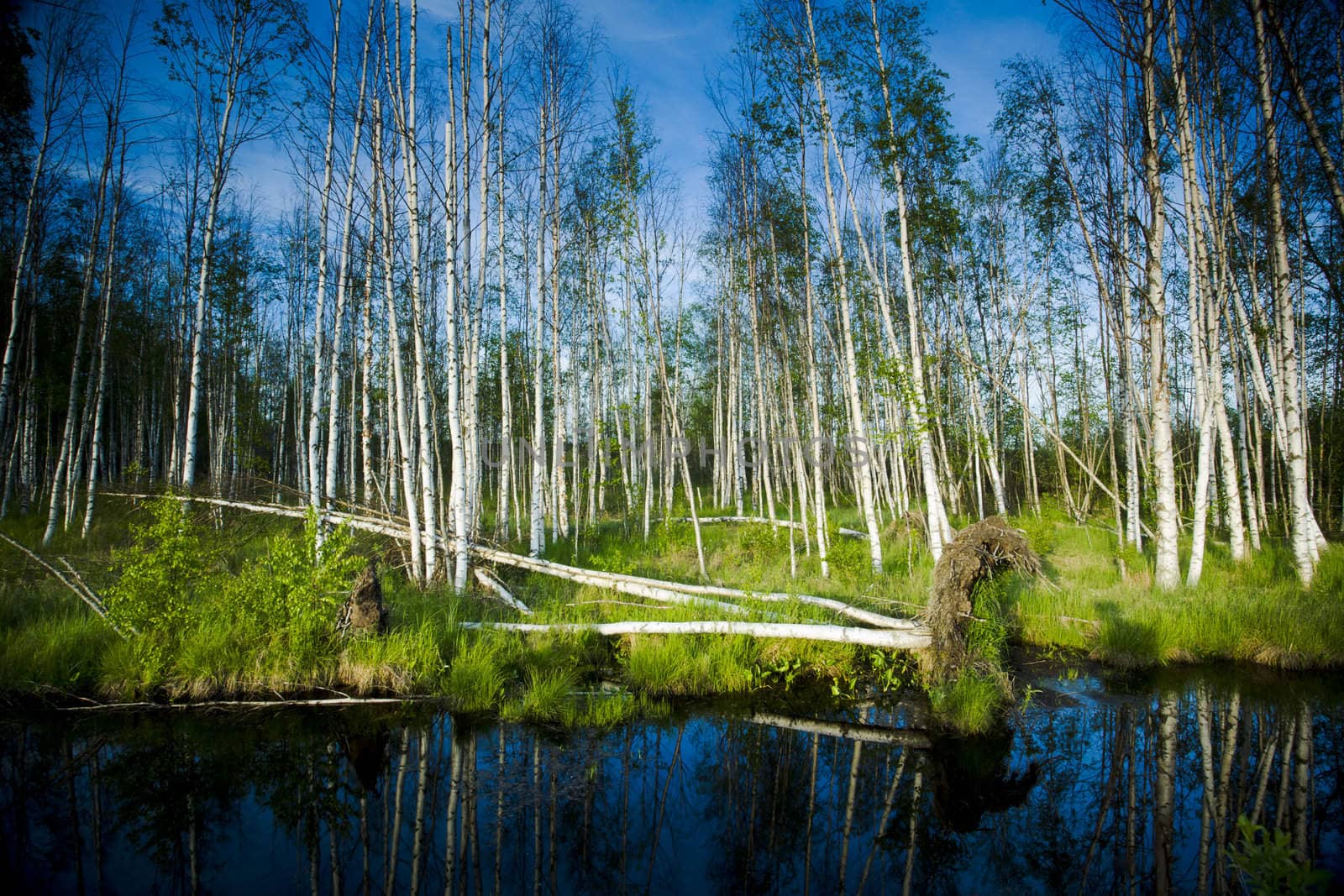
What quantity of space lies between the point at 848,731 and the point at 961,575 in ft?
5.47

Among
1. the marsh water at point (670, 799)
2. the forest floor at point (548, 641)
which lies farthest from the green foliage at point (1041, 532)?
the marsh water at point (670, 799)

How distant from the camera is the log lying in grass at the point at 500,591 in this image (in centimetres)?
706

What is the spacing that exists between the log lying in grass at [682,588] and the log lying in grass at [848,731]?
3.47 feet

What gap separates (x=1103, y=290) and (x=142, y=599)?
1330 centimetres

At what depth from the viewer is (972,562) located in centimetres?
524

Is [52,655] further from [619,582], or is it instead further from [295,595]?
[619,582]

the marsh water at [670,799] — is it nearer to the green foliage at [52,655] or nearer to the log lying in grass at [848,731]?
the log lying in grass at [848,731]

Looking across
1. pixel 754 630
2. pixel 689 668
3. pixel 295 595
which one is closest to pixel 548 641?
pixel 689 668

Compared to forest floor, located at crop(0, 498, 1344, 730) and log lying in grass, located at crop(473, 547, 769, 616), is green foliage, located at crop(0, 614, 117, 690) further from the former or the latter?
log lying in grass, located at crop(473, 547, 769, 616)

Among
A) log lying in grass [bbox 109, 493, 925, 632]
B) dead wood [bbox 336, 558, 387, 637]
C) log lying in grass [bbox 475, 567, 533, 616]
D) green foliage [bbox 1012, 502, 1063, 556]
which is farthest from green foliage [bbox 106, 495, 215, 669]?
green foliage [bbox 1012, 502, 1063, 556]

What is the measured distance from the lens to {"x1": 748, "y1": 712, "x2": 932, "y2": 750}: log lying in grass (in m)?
4.82

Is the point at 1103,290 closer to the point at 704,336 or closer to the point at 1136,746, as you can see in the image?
the point at 1136,746

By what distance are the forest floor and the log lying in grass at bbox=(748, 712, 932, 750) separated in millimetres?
407

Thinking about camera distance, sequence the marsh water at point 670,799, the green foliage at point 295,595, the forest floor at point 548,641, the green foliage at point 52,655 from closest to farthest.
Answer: the marsh water at point 670,799 < the green foliage at point 52,655 < the forest floor at point 548,641 < the green foliage at point 295,595
